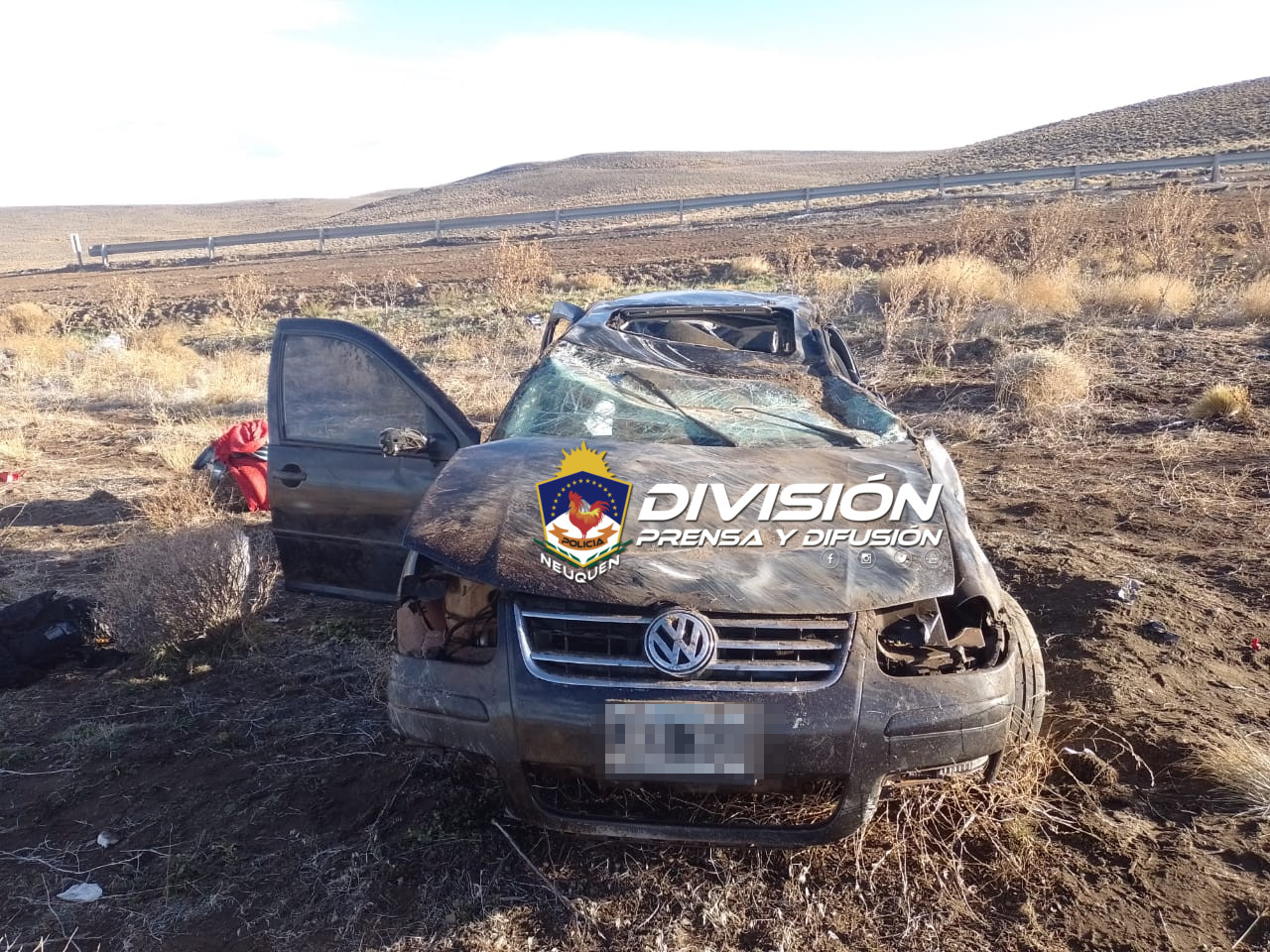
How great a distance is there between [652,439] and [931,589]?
51.8 inches

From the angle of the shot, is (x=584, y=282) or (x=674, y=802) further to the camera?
(x=584, y=282)

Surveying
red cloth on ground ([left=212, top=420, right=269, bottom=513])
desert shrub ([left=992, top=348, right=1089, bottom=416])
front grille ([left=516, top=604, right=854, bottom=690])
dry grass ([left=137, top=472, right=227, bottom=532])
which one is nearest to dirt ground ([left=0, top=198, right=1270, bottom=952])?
front grille ([left=516, top=604, right=854, bottom=690])

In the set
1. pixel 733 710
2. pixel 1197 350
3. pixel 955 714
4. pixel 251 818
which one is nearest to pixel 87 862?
pixel 251 818

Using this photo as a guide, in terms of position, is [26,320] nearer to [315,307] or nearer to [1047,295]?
[315,307]

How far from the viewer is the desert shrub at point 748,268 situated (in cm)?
1869

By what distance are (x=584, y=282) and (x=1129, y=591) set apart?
16.0 meters

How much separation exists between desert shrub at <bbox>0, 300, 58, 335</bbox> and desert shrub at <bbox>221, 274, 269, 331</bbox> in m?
3.32

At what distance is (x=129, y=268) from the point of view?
35688 millimetres

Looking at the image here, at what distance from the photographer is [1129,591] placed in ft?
14.6

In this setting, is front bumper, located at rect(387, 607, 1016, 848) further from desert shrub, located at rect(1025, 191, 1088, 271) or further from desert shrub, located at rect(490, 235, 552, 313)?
desert shrub, located at rect(490, 235, 552, 313)

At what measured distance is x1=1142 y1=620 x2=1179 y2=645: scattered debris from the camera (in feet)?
13.2

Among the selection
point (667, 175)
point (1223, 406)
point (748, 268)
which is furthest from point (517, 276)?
point (667, 175)

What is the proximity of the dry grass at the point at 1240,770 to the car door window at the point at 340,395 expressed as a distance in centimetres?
330

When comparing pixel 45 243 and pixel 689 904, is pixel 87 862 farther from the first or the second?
pixel 45 243
